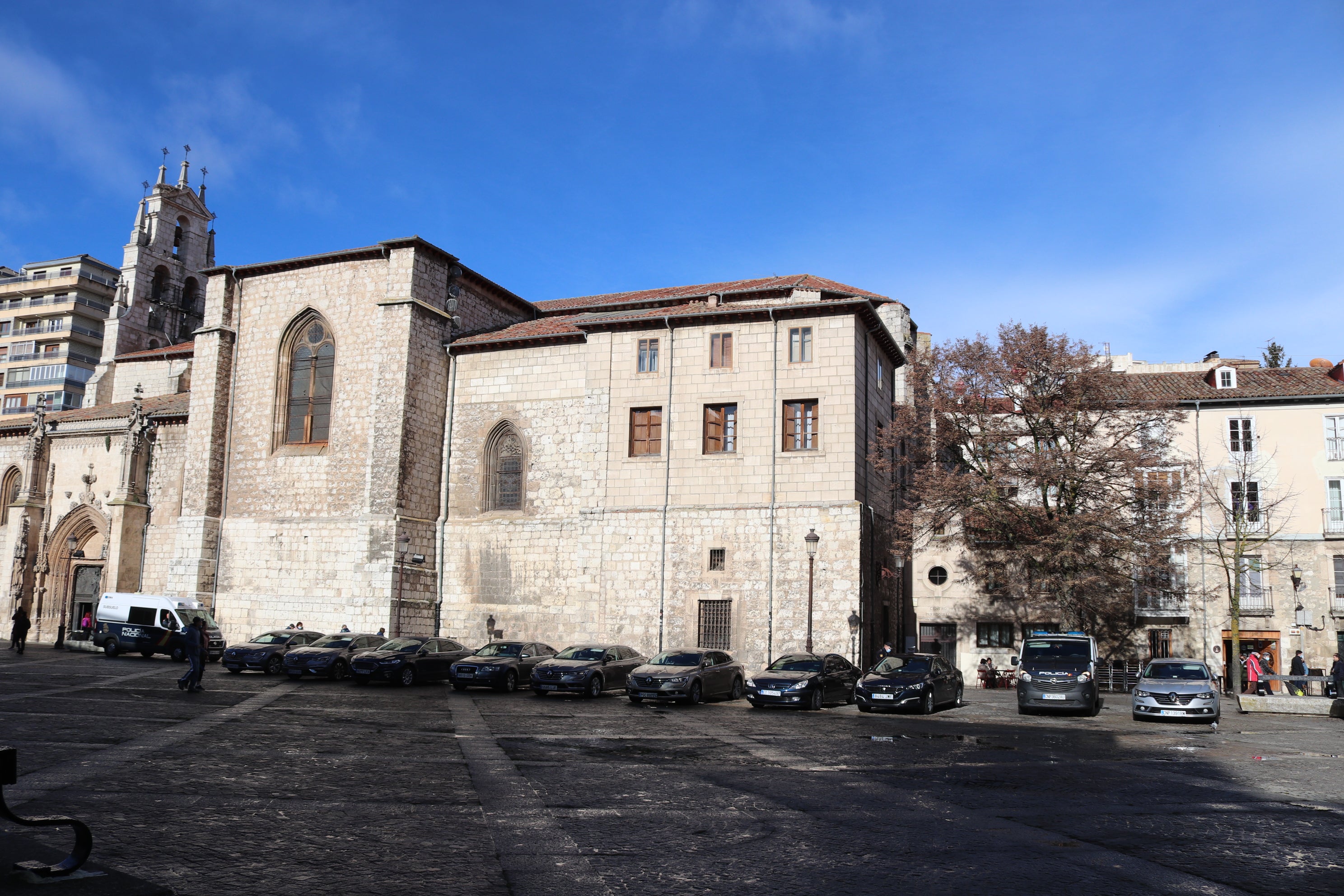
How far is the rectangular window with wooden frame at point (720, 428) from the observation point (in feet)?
98.7

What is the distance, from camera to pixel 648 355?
3139 cm

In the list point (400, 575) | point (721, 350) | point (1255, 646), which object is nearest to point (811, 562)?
point (721, 350)

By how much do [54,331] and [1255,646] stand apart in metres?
75.8

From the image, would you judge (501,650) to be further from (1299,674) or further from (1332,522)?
(1332,522)

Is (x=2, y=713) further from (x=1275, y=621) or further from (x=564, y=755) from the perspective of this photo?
(x=1275, y=621)

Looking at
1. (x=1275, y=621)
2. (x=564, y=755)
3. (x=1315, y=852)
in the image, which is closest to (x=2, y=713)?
(x=564, y=755)

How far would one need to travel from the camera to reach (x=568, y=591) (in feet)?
103

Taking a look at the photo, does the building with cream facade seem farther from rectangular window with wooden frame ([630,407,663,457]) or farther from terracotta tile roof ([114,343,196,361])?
terracotta tile roof ([114,343,196,361])

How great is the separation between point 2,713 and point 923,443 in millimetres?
25741

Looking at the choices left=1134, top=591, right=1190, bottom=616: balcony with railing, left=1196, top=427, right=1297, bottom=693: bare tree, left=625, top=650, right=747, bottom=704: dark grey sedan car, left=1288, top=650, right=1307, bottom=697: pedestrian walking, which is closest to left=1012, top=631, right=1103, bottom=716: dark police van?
left=1288, top=650, right=1307, bottom=697: pedestrian walking

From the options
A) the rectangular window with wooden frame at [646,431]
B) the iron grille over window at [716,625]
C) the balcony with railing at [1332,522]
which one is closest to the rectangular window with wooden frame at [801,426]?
the rectangular window with wooden frame at [646,431]

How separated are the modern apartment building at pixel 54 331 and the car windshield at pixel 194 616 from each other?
4412 cm

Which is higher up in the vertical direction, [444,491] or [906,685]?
[444,491]

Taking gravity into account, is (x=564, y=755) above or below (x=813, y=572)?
below
